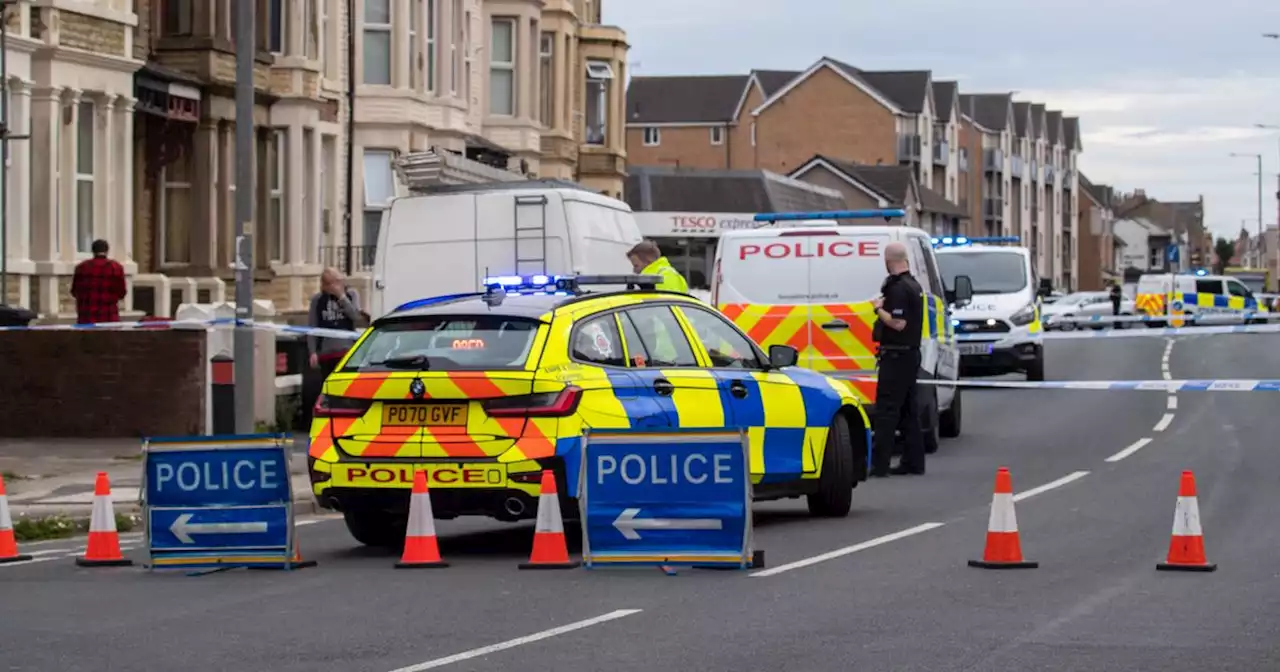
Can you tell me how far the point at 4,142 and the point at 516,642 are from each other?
16.3 metres

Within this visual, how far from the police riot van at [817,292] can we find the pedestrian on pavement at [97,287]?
6950mm

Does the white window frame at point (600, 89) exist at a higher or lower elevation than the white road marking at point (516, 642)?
higher

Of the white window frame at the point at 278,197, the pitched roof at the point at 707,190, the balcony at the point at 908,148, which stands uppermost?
the balcony at the point at 908,148

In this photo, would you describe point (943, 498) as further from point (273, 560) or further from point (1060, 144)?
point (1060, 144)

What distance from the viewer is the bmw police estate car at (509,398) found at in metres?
11.8

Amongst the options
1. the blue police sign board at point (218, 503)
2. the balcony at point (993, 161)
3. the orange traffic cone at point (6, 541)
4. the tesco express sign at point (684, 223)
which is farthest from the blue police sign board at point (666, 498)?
the balcony at point (993, 161)

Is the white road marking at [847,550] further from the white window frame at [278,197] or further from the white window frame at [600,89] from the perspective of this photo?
the white window frame at [600,89]

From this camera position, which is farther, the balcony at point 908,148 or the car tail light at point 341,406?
the balcony at point 908,148

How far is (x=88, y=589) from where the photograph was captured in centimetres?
1123

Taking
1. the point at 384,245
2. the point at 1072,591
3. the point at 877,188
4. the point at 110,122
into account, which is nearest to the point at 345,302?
the point at 384,245

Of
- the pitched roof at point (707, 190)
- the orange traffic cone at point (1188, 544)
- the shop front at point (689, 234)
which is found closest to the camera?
the orange traffic cone at point (1188, 544)

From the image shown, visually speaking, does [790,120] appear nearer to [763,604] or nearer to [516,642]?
[763,604]

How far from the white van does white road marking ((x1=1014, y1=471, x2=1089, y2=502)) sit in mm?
5569

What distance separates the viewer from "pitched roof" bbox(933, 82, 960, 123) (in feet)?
382
